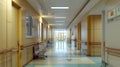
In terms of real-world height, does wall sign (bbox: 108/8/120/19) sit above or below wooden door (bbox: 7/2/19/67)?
above

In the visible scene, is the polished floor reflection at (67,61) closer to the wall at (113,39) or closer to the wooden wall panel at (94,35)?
the wooden wall panel at (94,35)

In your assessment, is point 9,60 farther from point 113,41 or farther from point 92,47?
point 92,47

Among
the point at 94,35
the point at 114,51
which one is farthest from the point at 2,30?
the point at 94,35

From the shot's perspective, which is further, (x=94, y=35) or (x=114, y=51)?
(x=94, y=35)

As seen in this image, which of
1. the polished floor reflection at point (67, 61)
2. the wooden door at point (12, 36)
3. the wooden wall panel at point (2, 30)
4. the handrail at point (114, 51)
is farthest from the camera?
the polished floor reflection at point (67, 61)

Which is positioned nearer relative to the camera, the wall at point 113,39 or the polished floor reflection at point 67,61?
the wall at point 113,39

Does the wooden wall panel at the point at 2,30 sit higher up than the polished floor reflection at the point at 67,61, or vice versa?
the wooden wall panel at the point at 2,30

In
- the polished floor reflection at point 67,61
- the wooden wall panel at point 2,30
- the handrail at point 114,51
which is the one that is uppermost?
the wooden wall panel at point 2,30

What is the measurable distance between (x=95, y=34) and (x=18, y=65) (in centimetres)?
707

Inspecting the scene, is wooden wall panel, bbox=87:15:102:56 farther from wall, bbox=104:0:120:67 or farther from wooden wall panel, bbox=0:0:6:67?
wooden wall panel, bbox=0:0:6:67

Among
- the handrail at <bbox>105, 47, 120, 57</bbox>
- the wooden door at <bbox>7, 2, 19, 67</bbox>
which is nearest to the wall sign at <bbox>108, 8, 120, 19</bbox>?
the handrail at <bbox>105, 47, 120, 57</bbox>

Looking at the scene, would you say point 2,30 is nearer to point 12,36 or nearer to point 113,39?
point 12,36

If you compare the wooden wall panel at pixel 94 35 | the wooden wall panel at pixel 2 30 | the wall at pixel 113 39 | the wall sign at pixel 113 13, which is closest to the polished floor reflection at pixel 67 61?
the wooden wall panel at pixel 94 35

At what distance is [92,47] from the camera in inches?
519
